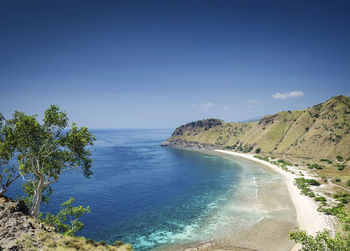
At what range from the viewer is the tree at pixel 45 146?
2164 cm

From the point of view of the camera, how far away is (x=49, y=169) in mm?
24188

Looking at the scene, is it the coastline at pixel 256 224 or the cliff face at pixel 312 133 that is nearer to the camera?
the coastline at pixel 256 224

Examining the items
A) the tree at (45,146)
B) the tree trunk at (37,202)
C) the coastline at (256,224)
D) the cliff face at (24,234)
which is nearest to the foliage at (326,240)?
the coastline at (256,224)

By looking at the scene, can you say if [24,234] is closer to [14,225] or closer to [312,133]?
[14,225]

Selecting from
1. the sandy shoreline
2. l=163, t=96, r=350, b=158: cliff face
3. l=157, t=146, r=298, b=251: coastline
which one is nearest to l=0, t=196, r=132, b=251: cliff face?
the sandy shoreline

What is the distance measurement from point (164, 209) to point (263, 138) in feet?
509

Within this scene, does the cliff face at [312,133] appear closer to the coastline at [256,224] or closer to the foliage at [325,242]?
the coastline at [256,224]

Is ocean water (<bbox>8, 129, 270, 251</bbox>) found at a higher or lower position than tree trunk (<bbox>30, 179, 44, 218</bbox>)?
lower

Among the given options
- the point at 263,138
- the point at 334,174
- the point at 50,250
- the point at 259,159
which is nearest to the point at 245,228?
the point at 50,250

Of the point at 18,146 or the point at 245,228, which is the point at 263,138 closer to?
the point at 245,228

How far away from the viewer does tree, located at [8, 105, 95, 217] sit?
21.6 metres

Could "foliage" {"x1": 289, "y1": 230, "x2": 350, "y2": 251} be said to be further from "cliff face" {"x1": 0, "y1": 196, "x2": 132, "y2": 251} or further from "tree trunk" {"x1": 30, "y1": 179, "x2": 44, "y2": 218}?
"tree trunk" {"x1": 30, "y1": 179, "x2": 44, "y2": 218}

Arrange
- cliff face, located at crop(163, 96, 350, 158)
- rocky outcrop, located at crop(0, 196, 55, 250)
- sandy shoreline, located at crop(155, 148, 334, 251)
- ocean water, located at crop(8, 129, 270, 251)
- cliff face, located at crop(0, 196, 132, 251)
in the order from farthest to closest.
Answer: cliff face, located at crop(163, 96, 350, 158) → ocean water, located at crop(8, 129, 270, 251) → sandy shoreline, located at crop(155, 148, 334, 251) → cliff face, located at crop(0, 196, 132, 251) → rocky outcrop, located at crop(0, 196, 55, 250)

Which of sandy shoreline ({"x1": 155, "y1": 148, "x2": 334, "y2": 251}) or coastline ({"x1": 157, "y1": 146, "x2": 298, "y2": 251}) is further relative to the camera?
coastline ({"x1": 157, "y1": 146, "x2": 298, "y2": 251})
